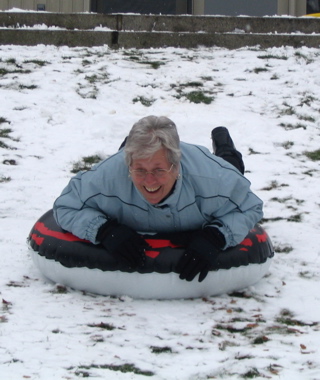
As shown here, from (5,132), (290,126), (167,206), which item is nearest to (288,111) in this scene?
(290,126)

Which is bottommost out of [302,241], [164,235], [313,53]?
[302,241]

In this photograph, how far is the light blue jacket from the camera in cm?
394

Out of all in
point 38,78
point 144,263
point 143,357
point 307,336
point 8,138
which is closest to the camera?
point 143,357

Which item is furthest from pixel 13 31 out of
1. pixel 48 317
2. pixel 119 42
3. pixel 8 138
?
pixel 48 317

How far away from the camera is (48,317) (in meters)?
3.68

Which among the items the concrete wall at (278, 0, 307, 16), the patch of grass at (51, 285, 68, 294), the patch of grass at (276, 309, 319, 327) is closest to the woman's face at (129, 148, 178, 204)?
the patch of grass at (51, 285, 68, 294)

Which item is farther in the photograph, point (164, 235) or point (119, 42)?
point (119, 42)

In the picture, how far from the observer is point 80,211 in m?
4.04

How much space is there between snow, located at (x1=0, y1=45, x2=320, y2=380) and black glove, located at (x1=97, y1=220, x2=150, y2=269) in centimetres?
26

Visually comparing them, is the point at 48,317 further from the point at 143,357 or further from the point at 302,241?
the point at 302,241

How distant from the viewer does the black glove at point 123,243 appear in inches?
151

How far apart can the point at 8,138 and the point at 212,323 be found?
4358 millimetres

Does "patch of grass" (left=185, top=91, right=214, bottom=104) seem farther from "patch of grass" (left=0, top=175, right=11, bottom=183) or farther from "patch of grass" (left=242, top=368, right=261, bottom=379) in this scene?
"patch of grass" (left=242, top=368, right=261, bottom=379)

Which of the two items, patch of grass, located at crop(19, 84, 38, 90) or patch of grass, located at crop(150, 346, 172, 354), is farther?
patch of grass, located at crop(19, 84, 38, 90)
